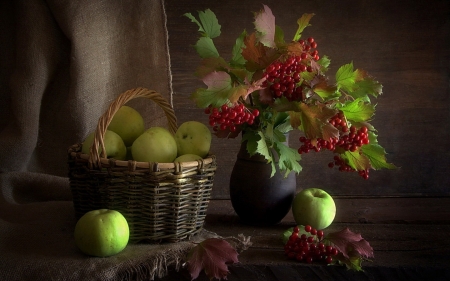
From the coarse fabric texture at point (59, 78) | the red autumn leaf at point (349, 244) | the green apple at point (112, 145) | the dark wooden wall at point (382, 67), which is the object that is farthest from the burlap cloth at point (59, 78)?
the red autumn leaf at point (349, 244)

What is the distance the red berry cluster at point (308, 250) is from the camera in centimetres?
93

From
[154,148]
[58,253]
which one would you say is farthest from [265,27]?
[58,253]

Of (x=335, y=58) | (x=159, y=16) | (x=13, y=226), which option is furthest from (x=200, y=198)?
(x=335, y=58)

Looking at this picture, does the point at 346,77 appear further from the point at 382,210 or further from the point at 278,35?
the point at 382,210

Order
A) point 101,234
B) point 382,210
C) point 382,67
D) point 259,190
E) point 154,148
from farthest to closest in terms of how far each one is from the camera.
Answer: point 382,67, point 382,210, point 259,190, point 154,148, point 101,234

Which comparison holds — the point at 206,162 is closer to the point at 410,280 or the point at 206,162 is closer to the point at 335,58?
the point at 410,280

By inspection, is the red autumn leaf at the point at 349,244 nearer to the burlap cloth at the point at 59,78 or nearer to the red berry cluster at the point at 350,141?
the red berry cluster at the point at 350,141

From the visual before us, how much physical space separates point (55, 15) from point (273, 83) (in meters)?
0.63

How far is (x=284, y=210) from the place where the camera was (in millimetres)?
1136

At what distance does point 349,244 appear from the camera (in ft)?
3.06

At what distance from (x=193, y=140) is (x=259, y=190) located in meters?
0.20

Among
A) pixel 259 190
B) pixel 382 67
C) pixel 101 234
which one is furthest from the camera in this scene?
pixel 382 67

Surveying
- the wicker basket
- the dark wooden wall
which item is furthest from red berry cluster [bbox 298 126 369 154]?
the dark wooden wall

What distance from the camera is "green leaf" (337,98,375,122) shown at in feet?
3.35
